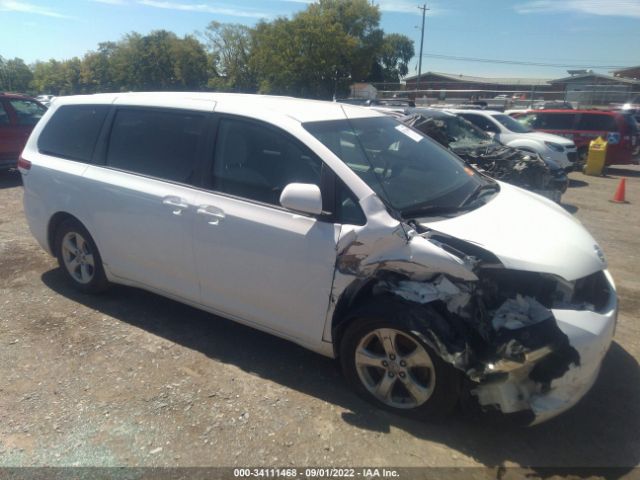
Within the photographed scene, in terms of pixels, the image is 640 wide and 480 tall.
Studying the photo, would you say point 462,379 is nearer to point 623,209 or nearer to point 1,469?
point 1,469

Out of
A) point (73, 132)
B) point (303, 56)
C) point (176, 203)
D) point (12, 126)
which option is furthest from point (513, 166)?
point (303, 56)

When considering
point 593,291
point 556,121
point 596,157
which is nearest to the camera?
point 593,291

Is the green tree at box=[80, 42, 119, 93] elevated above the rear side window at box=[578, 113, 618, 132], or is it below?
above

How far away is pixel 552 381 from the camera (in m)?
2.61

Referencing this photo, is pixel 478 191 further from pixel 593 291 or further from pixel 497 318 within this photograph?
pixel 497 318

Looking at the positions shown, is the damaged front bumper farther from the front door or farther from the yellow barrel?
the yellow barrel

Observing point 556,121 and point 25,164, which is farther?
point 556,121

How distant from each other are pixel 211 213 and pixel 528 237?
2.06 m

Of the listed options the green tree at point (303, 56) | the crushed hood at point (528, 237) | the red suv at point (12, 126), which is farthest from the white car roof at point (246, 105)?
the green tree at point (303, 56)

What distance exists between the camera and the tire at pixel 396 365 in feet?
8.93

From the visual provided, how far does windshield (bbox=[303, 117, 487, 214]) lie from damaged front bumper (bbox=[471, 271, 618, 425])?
41.6 inches

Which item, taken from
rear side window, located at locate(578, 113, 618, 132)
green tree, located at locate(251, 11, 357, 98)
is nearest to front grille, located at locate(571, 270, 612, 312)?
rear side window, located at locate(578, 113, 618, 132)

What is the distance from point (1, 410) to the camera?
304 cm

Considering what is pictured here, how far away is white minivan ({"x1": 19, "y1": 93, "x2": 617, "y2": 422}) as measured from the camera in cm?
269
